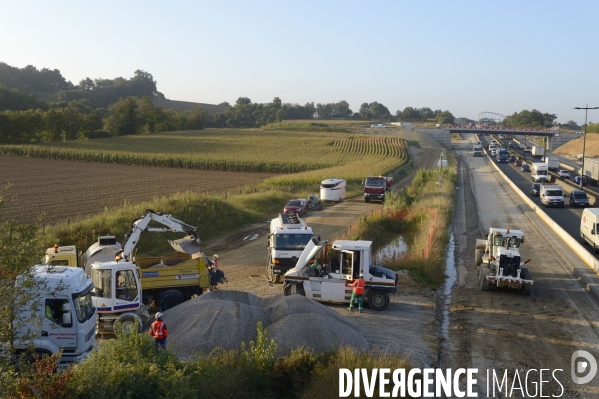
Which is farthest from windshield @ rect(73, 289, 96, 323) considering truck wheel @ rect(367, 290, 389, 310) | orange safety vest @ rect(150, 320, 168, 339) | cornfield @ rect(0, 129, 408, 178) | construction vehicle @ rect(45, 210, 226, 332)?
cornfield @ rect(0, 129, 408, 178)

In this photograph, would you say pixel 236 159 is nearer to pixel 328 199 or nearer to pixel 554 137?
pixel 328 199

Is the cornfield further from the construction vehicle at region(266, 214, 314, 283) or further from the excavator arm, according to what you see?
the excavator arm

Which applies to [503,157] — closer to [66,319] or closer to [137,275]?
[137,275]

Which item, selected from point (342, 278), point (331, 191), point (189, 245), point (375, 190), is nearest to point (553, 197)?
point (375, 190)

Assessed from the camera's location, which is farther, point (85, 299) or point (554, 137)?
point (554, 137)

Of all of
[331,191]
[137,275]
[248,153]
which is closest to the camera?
[137,275]

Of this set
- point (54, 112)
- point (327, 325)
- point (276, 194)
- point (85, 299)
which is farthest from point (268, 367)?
point (54, 112)
